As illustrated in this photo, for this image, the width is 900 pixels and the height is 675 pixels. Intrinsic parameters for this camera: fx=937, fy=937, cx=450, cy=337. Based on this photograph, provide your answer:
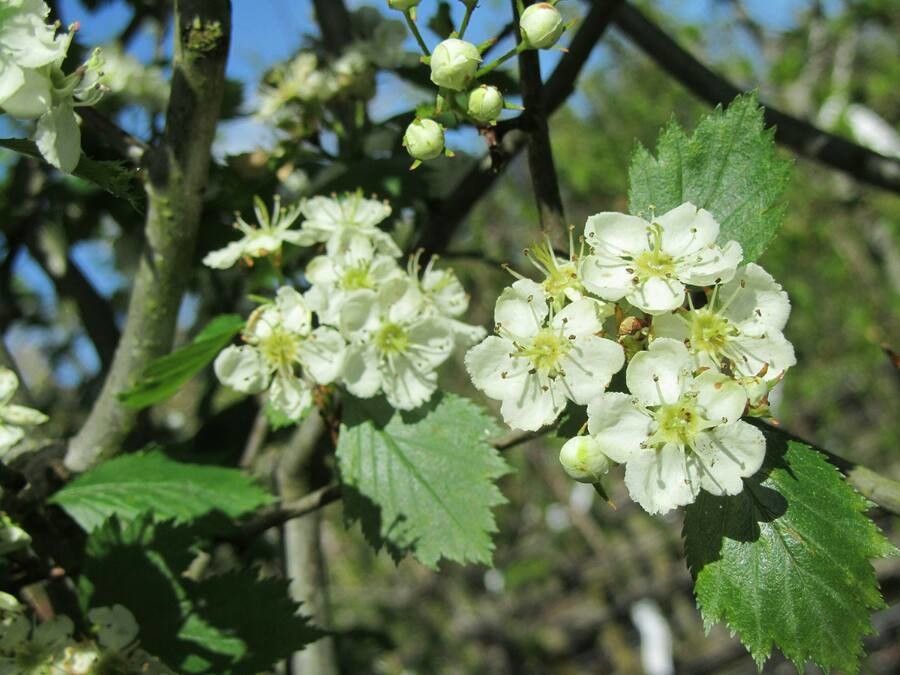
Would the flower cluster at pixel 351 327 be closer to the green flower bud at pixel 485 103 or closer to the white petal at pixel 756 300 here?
the green flower bud at pixel 485 103

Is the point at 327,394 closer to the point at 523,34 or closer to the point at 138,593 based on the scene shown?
the point at 138,593

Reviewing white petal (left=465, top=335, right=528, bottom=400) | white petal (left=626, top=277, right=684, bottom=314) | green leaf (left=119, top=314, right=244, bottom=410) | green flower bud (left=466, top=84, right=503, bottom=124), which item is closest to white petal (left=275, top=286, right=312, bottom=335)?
green leaf (left=119, top=314, right=244, bottom=410)

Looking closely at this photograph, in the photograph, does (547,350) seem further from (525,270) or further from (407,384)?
(525,270)

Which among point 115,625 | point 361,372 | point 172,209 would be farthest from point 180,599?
point 172,209

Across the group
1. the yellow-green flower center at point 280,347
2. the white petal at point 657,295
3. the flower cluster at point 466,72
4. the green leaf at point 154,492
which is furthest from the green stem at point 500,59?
the green leaf at point 154,492

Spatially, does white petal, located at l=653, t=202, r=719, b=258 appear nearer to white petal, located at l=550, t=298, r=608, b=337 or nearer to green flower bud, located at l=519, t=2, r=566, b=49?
white petal, located at l=550, t=298, r=608, b=337

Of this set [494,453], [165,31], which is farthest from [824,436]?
[494,453]
